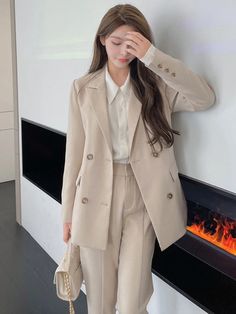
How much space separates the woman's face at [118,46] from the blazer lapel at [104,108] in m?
0.10

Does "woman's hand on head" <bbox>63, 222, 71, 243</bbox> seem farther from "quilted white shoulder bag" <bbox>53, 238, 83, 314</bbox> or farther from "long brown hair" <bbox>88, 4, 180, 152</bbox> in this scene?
"long brown hair" <bbox>88, 4, 180, 152</bbox>

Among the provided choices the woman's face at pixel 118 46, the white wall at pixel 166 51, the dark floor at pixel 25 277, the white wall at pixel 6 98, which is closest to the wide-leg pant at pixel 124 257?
the white wall at pixel 166 51

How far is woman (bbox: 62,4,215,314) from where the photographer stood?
4.25 ft

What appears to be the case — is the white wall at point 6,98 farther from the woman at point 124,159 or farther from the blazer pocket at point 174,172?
the blazer pocket at point 174,172

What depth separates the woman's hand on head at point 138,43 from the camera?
113 cm

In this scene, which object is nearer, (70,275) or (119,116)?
(119,116)

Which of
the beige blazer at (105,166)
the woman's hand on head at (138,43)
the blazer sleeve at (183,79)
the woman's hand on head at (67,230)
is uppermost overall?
the woman's hand on head at (138,43)

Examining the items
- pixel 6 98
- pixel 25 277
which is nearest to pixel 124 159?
pixel 25 277

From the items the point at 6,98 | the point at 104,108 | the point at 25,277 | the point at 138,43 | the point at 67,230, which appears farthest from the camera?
the point at 6,98

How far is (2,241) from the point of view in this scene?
2770 millimetres

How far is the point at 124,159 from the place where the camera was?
134 cm

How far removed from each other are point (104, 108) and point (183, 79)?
0.31 m

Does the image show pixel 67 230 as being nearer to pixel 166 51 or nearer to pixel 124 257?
pixel 124 257

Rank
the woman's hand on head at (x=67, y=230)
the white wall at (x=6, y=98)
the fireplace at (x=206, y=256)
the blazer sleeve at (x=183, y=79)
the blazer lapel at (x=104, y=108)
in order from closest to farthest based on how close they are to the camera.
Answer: the blazer sleeve at (x=183, y=79) → the blazer lapel at (x=104, y=108) → the fireplace at (x=206, y=256) → the woman's hand on head at (x=67, y=230) → the white wall at (x=6, y=98)
